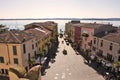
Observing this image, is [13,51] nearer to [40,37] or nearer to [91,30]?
[40,37]

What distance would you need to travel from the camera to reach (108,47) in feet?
147

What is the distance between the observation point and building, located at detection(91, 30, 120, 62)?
41.4 metres

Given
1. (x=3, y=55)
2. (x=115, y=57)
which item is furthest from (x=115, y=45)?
(x=3, y=55)

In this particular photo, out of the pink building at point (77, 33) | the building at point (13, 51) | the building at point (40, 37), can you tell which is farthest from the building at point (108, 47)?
the building at point (13, 51)

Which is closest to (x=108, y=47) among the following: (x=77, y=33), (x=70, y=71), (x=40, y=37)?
(x=70, y=71)

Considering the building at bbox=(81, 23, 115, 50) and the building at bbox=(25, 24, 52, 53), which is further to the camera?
the building at bbox=(81, 23, 115, 50)

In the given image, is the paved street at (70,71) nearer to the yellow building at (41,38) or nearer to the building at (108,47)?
the building at (108,47)

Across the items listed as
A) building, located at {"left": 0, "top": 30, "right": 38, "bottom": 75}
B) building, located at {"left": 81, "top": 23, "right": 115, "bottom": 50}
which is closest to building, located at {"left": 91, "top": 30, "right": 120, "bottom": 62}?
building, located at {"left": 81, "top": 23, "right": 115, "bottom": 50}

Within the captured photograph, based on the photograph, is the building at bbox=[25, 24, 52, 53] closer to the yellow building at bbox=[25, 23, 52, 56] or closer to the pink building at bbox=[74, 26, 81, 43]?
the yellow building at bbox=[25, 23, 52, 56]

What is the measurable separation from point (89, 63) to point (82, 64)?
251 centimetres

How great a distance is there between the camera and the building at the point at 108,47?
4144 centimetres

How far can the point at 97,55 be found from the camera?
50.9 m

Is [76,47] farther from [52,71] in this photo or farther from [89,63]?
[52,71]

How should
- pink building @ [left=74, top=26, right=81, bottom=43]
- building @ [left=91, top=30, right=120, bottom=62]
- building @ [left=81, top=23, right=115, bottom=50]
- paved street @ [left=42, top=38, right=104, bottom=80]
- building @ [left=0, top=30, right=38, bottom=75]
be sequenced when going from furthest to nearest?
pink building @ [left=74, top=26, right=81, bottom=43] < building @ [left=81, top=23, right=115, bottom=50] < building @ [left=91, top=30, right=120, bottom=62] < paved street @ [left=42, top=38, right=104, bottom=80] < building @ [left=0, top=30, right=38, bottom=75]
